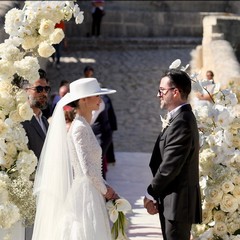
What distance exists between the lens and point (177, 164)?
6.45 metres

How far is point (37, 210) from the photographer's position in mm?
6762

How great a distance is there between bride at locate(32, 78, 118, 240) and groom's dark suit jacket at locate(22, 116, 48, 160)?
0.51m

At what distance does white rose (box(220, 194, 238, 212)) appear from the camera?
6926 millimetres

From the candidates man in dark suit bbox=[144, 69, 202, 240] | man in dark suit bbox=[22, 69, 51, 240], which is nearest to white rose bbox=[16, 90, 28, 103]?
man in dark suit bbox=[22, 69, 51, 240]

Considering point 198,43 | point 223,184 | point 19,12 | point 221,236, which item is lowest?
point 198,43

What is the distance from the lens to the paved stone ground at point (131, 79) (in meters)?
15.9

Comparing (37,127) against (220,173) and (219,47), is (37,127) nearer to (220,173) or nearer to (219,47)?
(220,173)

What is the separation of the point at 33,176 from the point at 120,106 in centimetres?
1061

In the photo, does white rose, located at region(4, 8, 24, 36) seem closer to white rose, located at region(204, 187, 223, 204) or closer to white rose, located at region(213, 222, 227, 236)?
white rose, located at region(204, 187, 223, 204)

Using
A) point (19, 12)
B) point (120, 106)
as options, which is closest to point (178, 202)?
point (19, 12)

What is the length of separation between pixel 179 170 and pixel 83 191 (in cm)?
77

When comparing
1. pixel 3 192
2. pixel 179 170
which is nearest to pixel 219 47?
pixel 179 170

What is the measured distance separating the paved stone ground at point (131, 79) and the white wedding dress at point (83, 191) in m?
7.95

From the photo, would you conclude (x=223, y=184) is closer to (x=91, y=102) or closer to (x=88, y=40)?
(x=91, y=102)
